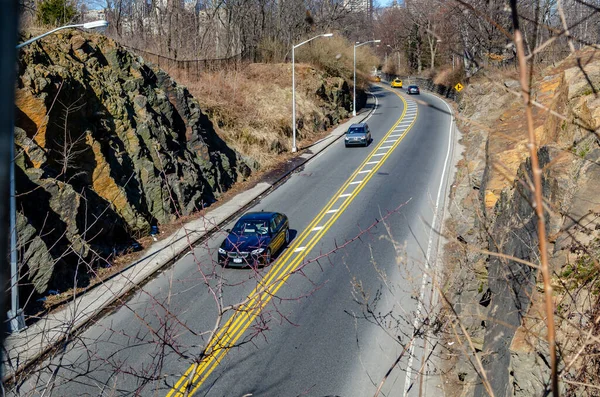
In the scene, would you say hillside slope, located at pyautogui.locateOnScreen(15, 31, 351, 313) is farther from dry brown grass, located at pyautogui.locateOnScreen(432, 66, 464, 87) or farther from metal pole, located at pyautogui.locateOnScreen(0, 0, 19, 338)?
dry brown grass, located at pyautogui.locateOnScreen(432, 66, 464, 87)

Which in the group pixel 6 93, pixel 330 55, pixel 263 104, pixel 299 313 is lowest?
pixel 299 313

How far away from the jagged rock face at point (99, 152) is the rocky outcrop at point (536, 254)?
992cm

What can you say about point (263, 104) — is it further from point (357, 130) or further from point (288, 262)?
point (288, 262)

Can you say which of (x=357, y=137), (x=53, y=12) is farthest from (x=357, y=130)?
(x=53, y=12)

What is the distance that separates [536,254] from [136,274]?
10.2 meters

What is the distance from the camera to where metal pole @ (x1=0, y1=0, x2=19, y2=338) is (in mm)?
1142

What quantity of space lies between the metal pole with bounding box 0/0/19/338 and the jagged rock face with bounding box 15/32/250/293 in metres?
15.0

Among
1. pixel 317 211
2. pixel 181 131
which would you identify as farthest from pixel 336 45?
pixel 317 211

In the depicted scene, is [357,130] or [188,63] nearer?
[357,130]

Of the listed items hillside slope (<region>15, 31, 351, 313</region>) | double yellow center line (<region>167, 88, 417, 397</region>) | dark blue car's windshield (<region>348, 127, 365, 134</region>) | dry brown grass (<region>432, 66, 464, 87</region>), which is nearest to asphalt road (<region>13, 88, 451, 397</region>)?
double yellow center line (<region>167, 88, 417, 397</region>)

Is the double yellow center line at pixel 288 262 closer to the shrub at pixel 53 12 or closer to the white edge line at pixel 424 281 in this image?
the white edge line at pixel 424 281

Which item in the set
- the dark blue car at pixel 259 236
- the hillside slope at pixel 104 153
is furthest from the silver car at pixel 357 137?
the dark blue car at pixel 259 236

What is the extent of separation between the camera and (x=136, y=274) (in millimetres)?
14312

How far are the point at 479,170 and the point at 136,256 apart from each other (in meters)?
14.3
